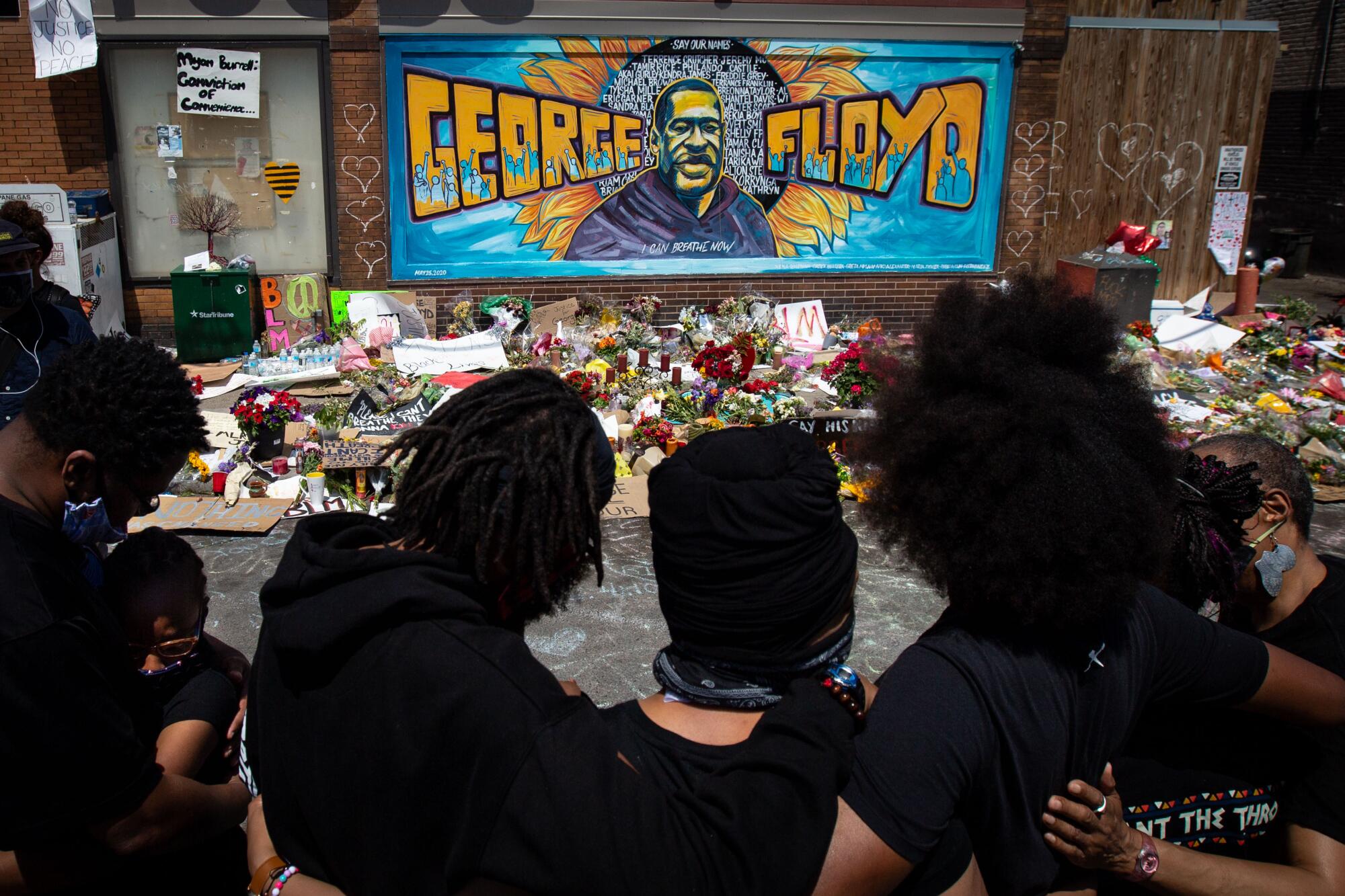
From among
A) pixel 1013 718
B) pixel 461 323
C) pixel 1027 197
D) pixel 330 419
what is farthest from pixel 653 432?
pixel 1027 197

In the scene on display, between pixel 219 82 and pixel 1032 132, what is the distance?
883cm

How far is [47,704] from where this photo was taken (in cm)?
158

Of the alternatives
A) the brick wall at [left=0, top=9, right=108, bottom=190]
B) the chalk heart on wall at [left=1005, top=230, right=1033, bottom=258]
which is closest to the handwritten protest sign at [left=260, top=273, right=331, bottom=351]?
the brick wall at [left=0, top=9, right=108, bottom=190]

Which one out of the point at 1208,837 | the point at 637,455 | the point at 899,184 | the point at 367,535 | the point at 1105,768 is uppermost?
the point at 899,184

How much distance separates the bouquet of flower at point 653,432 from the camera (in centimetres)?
738

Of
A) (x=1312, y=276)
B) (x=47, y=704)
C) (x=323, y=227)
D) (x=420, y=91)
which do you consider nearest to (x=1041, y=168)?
(x=420, y=91)

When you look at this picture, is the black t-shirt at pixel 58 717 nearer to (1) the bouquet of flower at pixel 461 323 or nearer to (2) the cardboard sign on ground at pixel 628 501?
Answer: (2) the cardboard sign on ground at pixel 628 501

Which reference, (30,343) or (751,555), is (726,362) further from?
(751,555)

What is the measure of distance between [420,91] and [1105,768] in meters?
10.1

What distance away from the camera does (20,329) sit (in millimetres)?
3852

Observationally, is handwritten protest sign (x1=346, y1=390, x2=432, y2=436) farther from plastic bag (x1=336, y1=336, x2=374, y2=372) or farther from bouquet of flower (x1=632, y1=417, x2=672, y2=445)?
plastic bag (x1=336, y1=336, x2=374, y2=372)

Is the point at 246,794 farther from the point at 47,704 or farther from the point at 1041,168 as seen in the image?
the point at 1041,168

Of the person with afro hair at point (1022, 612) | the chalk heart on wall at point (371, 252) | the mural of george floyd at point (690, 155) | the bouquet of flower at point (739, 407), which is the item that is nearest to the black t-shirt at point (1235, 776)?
the person with afro hair at point (1022, 612)

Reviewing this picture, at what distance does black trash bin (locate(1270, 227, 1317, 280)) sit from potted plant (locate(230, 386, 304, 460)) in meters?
18.6
